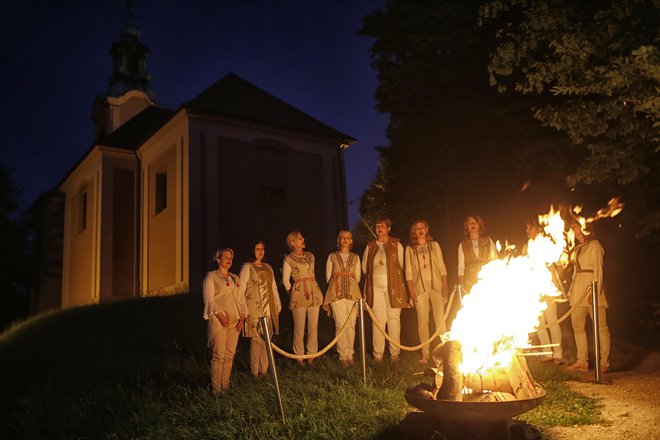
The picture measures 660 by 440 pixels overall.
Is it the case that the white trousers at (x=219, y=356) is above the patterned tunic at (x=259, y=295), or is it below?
below

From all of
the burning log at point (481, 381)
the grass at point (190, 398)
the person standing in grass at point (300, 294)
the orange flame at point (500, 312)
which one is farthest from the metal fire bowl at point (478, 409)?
the person standing in grass at point (300, 294)

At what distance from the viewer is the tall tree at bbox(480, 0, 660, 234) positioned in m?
8.35

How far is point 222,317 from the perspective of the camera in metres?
6.95

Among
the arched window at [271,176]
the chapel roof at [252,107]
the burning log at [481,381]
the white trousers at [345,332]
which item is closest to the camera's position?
the burning log at [481,381]

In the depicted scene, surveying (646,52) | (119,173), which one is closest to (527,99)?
(646,52)

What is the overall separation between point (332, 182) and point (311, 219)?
1.81 metres

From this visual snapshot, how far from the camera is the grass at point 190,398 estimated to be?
5641mm

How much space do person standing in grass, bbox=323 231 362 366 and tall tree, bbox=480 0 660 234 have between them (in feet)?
14.2

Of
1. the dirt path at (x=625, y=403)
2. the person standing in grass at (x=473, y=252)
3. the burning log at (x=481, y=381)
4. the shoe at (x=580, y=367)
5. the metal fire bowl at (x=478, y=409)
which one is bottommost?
the dirt path at (x=625, y=403)

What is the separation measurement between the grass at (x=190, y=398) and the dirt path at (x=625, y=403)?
8.0 inches

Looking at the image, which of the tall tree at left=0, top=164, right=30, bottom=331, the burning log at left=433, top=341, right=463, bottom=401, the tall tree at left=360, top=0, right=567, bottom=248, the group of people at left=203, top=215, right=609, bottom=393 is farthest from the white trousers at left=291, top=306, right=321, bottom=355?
the tall tree at left=0, top=164, right=30, bottom=331

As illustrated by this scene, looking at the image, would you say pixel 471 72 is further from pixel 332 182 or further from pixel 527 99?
pixel 332 182

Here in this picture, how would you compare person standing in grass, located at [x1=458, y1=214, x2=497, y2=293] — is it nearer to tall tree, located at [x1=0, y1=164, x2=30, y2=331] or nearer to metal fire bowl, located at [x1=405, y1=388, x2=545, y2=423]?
metal fire bowl, located at [x1=405, y1=388, x2=545, y2=423]

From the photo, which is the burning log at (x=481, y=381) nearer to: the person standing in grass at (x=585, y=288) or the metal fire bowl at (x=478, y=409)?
the metal fire bowl at (x=478, y=409)
